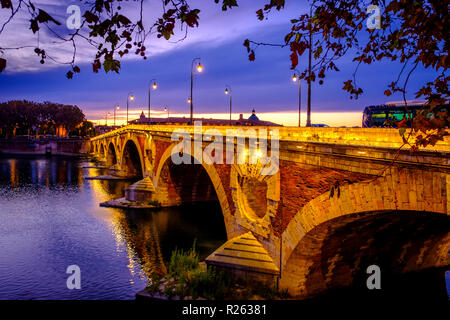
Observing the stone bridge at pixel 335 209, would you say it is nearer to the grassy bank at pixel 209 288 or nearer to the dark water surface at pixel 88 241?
the grassy bank at pixel 209 288

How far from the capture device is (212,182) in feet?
Answer: 82.2

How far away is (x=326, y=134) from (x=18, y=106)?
111 metres

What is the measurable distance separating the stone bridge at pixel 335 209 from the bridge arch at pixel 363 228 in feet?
0.08

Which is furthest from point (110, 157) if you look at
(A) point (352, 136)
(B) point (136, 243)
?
(A) point (352, 136)

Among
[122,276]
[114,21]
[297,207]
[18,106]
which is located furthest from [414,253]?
[18,106]

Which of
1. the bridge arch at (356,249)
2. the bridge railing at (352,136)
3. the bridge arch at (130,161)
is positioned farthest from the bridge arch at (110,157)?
the bridge arch at (356,249)

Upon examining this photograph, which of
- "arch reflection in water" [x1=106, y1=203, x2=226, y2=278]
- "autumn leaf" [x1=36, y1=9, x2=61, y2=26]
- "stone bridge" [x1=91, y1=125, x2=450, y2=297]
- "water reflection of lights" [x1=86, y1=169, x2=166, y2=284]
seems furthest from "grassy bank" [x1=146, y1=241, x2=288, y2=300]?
"autumn leaf" [x1=36, y1=9, x2=61, y2=26]

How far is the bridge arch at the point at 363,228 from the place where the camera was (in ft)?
28.7

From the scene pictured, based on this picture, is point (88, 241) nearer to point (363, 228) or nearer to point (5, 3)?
point (363, 228)

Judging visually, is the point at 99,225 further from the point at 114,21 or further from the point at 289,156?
the point at 114,21

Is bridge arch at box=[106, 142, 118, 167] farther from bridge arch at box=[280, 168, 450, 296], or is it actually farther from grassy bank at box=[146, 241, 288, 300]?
bridge arch at box=[280, 168, 450, 296]

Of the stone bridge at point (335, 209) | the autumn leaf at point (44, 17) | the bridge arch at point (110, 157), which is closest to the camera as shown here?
the autumn leaf at point (44, 17)

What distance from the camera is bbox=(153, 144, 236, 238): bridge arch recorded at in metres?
18.7

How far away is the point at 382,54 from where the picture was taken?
6.82m
